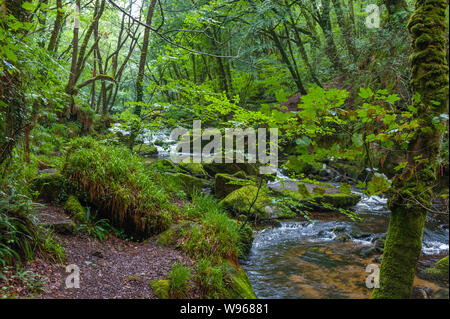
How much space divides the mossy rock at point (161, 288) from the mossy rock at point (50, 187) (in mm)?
2558

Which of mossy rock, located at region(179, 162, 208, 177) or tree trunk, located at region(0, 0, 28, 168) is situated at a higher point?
tree trunk, located at region(0, 0, 28, 168)

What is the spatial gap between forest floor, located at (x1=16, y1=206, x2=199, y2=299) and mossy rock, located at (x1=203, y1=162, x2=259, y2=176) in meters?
5.97

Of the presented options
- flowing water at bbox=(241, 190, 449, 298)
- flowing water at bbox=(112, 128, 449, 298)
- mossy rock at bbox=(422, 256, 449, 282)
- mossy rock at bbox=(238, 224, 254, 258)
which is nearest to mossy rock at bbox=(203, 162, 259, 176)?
flowing water at bbox=(112, 128, 449, 298)

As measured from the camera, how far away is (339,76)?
12102mm

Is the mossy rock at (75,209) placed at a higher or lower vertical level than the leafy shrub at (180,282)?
higher

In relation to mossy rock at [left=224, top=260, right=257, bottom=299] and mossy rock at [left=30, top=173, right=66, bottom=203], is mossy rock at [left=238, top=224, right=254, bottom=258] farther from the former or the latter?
mossy rock at [left=30, top=173, right=66, bottom=203]

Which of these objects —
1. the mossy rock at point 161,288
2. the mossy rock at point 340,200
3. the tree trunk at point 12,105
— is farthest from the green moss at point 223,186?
the tree trunk at point 12,105

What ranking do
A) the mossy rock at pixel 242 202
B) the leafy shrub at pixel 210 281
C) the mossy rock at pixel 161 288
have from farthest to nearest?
the mossy rock at pixel 242 202
the leafy shrub at pixel 210 281
the mossy rock at pixel 161 288

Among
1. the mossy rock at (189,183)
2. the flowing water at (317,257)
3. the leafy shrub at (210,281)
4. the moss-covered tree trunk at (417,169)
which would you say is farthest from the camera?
the mossy rock at (189,183)

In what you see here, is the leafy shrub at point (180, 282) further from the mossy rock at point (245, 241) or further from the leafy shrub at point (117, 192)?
the mossy rock at point (245, 241)

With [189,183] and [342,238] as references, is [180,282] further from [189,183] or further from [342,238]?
[342,238]

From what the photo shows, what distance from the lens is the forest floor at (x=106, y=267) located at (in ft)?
10.3

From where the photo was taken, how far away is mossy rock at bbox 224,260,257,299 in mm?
3830

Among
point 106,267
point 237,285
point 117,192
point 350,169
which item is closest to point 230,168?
point 350,169
